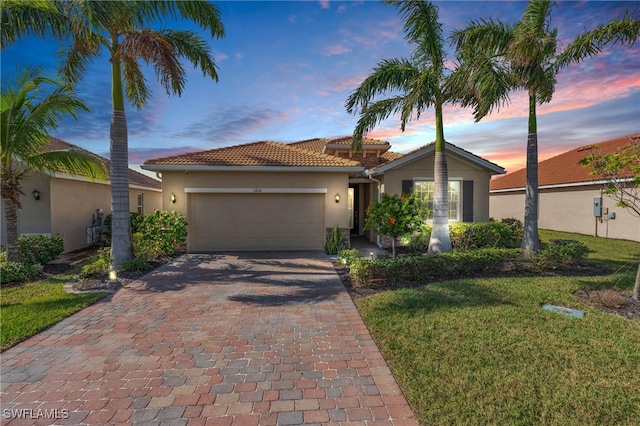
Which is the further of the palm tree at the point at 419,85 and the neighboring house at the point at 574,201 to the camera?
the neighboring house at the point at 574,201

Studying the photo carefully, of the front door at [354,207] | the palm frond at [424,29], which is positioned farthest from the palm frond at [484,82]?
the front door at [354,207]

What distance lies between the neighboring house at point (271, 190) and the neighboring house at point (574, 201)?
22.8 feet

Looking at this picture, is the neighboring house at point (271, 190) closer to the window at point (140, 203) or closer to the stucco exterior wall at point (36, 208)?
the stucco exterior wall at point (36, 208)

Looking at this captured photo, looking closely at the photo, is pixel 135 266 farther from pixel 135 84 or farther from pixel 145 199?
pixel 145 199

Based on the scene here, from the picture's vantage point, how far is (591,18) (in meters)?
7.57

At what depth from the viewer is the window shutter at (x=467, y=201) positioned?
12680 millimetres

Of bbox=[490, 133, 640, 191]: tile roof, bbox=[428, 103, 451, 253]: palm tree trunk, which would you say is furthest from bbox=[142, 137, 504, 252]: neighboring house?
bbox=[490, 133, 640, 191]: tile roof

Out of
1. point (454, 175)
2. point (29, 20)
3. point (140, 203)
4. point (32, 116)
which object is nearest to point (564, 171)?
point (454, 175)

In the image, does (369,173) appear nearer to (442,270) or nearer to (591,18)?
(442,270)

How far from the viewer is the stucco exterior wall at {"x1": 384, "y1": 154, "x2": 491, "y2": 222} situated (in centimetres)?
1244

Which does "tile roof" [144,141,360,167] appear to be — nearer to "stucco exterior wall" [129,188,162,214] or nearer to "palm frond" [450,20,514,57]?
"palm frond" [450,20,514,57]

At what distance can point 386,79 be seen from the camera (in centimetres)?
901

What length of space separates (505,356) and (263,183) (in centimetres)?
Answer: 972

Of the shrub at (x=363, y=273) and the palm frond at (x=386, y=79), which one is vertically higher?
the palm frond at (x=386, y=79)
